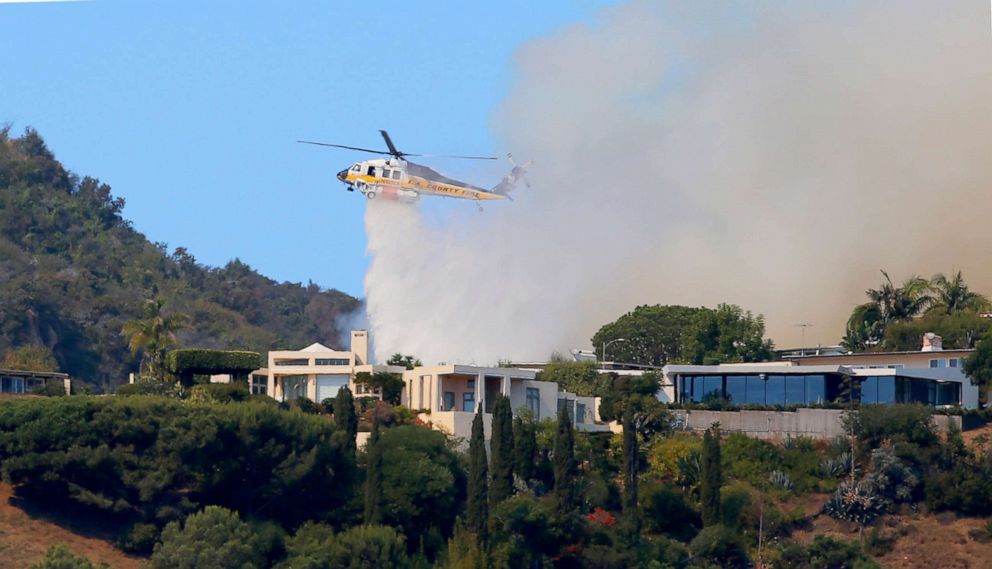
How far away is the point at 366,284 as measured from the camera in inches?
4375

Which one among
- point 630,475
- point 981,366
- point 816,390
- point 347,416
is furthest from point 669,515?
point 981,366

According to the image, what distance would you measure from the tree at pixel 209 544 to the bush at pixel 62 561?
2408mm

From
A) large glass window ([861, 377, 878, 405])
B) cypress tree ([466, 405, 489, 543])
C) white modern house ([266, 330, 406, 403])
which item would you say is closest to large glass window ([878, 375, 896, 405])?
large glass window ([861, 377, 878, 405])

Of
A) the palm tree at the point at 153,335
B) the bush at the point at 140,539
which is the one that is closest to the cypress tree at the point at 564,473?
the bush at the point at 140,539

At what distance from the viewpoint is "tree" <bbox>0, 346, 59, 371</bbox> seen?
9573 centimetres

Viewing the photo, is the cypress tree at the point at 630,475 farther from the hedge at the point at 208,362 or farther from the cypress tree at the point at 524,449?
the hedge at the point at 208,362

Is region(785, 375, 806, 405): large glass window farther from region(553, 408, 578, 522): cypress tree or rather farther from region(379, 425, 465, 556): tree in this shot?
region(379, 425, 465, 556): tree

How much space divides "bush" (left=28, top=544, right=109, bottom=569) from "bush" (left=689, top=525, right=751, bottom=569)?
21652 mm

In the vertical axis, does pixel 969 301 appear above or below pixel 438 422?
above

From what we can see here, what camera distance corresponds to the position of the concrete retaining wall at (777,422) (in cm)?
7669

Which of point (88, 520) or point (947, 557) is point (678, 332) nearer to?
point (947, 557)

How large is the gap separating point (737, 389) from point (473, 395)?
40.0 ft

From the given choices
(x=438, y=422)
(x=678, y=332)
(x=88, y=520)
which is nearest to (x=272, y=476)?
(x=88, y=520)

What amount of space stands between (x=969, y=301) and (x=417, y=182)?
34.2 meters
